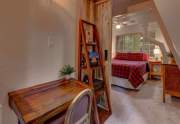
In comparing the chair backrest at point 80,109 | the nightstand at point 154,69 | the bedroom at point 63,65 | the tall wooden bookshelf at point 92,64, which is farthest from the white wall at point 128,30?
the chair backrest at point 80,109

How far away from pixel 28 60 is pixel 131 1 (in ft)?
8.81

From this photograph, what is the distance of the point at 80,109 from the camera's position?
1.15 metres

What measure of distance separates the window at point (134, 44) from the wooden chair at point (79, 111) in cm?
539

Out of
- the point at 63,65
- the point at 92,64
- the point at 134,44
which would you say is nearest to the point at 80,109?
the point at 63,65

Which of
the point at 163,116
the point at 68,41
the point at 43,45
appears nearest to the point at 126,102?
the point at 163,116

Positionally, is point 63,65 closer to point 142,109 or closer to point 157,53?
point 142,109

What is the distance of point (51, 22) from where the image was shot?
1.69 metres

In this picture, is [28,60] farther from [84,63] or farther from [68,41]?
[84,63]

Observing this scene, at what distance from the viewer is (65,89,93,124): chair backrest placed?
3.36 feet

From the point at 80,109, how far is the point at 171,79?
8.57 ft

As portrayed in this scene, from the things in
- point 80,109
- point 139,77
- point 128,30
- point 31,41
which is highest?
point 128,30

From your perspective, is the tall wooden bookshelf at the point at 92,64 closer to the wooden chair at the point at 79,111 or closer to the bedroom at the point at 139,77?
the bedroom at the point at 139,77

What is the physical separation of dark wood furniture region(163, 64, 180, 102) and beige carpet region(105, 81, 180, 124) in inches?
10.7

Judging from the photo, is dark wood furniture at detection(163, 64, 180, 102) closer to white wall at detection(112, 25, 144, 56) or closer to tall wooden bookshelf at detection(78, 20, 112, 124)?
tall wooden bookshelf at detection(78, 20, 112, 124)
